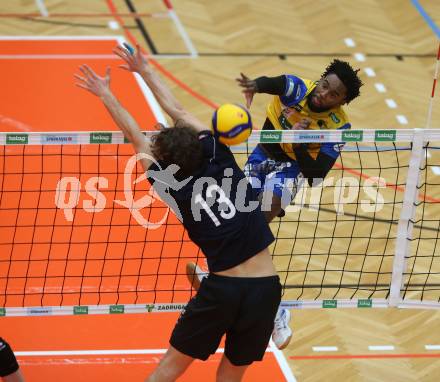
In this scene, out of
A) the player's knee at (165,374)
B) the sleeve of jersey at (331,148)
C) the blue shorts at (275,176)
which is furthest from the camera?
the blue shorts at (275,176)

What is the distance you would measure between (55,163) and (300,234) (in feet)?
9.37

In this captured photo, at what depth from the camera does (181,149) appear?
6.76 m

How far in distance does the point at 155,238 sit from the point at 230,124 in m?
3.65

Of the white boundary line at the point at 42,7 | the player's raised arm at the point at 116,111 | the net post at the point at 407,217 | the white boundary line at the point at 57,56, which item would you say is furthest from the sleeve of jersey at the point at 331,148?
the white boundary line at the point at 42,7

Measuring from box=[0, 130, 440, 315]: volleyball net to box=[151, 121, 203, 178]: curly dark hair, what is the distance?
1.75m

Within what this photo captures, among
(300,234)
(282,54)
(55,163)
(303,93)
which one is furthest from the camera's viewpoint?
(282,54)

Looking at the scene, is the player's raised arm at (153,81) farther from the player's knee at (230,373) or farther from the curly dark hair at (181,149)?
the player's knee at (230,373)

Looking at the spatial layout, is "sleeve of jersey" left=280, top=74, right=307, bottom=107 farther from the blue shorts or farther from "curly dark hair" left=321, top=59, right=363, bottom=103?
the blue shorts

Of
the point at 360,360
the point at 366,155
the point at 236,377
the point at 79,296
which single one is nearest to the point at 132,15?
the point at 366,155

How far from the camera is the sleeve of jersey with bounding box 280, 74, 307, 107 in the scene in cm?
845

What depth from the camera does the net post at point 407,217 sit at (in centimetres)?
806

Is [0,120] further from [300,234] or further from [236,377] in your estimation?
[236,377]

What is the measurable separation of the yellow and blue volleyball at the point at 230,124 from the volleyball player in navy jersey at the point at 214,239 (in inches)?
2.5

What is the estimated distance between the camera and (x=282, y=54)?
566 inches
